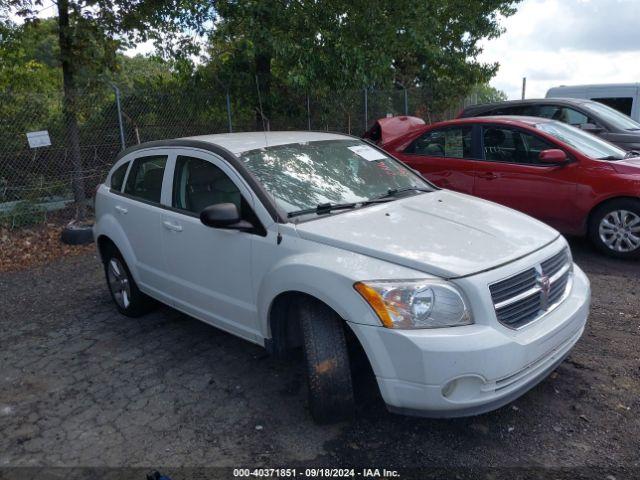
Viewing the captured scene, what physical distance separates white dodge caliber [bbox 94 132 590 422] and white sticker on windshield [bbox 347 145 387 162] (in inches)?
0.8

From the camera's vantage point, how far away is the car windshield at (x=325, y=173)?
3637mm

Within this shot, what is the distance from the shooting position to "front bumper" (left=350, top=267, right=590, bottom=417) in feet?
8.78

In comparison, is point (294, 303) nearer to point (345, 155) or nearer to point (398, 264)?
point (398, 264)

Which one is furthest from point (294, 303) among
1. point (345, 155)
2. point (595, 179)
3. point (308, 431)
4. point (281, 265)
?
point (595, 179)

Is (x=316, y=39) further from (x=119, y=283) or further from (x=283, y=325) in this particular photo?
(x=283, y=325)

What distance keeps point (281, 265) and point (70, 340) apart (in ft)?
8.09

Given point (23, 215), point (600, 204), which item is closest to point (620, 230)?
→ point (600, 204)

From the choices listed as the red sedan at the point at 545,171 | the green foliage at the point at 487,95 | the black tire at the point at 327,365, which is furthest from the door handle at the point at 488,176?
the green foliage at the point at 487,95

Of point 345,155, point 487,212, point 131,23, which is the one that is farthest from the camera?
point 131,23

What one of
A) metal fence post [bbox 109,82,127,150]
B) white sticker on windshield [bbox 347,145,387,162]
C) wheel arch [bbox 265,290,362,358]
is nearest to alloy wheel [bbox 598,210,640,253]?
white sticker on windshield [bbox 347,145,387,162]

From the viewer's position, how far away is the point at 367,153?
446 centimetres

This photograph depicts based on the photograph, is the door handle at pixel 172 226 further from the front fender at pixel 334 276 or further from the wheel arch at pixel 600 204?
the wheel arch at pixel 600 204

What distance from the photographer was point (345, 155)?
4270 millimetres

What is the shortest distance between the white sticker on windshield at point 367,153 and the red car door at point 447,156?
8.68 ft
